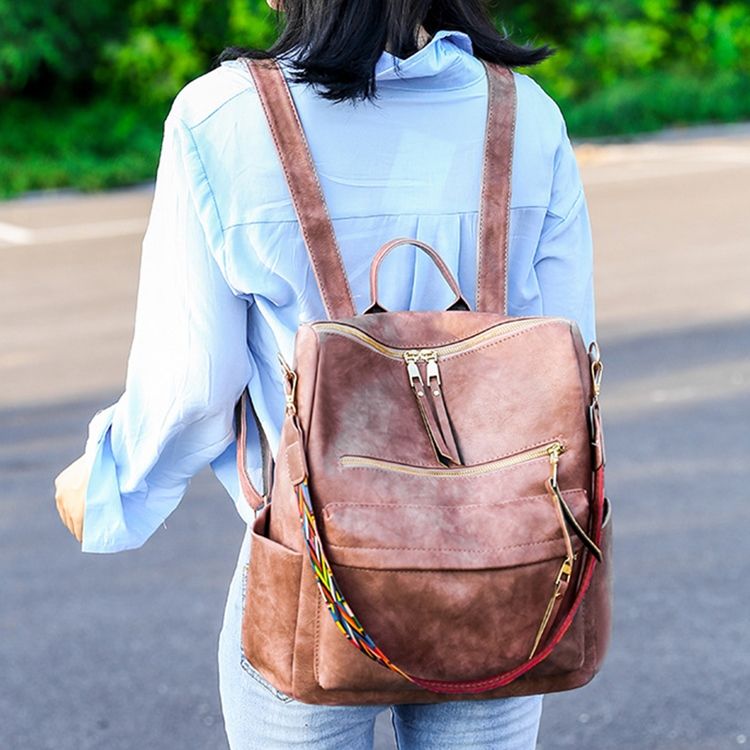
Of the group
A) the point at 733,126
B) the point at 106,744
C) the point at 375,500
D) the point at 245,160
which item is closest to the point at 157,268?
the point at 245,160

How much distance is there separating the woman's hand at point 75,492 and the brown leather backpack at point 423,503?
0.91 feet

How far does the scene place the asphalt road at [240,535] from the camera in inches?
141

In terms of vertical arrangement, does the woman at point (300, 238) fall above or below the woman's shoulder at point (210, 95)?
below

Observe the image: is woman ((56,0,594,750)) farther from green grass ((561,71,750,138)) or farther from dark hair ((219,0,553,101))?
green grass ((561,71,750,138))

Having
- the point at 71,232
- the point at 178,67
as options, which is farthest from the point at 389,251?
the point at 178,67

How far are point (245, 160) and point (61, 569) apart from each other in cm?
327

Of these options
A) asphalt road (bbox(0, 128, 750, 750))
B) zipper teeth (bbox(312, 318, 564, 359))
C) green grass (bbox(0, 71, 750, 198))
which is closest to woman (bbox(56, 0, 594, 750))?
zipper teeth (bbox(312, 318, 564, 359))

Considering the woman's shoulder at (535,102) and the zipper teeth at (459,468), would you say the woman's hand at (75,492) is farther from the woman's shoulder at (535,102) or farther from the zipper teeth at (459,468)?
the woman's shoulder at (535,102)

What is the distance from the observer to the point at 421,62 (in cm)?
160

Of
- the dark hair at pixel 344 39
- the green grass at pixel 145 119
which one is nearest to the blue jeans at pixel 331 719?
the dark hair at pixel 344 39

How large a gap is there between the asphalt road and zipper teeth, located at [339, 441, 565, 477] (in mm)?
2130

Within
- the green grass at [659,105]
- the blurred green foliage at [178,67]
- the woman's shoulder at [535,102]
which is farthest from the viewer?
the green grass at [659,105]

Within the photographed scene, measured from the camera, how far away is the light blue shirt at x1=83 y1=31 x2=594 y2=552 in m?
1.59

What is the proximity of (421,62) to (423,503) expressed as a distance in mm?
516
